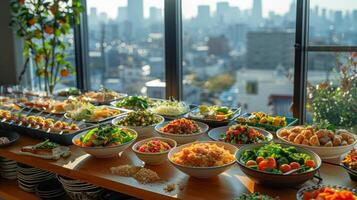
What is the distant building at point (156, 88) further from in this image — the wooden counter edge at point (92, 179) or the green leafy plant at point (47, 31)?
the wooden counter edge at point (92, 179)

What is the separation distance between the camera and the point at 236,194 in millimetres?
1568

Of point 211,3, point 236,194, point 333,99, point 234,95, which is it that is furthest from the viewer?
point 234,95

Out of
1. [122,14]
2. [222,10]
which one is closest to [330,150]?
[222,10]

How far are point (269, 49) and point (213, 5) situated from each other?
2.41 feet

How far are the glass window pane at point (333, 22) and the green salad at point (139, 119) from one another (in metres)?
1.21

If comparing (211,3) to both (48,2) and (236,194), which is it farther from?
(236,194)

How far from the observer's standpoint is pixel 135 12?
12.2 feet

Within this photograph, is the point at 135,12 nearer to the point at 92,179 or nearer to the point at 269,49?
the point at 269,49

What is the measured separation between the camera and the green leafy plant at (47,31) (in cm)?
371

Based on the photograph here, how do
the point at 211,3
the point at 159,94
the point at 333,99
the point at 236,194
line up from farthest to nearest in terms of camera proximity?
the point at 159,94 < the point at 211,3 < the point at 333,99 < the point at 236,194

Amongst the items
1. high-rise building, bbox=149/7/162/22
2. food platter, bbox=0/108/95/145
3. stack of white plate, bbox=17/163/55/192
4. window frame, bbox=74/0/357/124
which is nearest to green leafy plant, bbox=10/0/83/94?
window frame, bbox=74/0/357/124

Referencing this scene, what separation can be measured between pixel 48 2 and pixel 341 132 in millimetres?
2886

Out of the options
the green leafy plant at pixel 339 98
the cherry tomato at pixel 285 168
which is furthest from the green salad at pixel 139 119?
the green leafy plant at pixel 339 98

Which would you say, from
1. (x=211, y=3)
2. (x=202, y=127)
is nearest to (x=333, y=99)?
(x=202, y=127)
